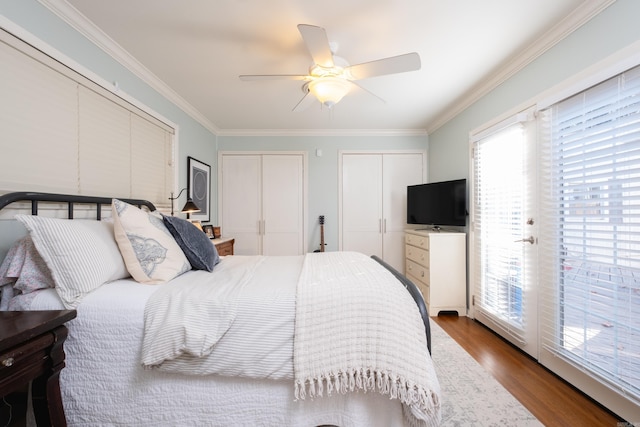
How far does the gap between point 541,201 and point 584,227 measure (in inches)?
14.8

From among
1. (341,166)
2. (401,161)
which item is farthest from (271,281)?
(401,161)

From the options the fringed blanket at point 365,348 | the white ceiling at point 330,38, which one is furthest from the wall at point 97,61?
the fringed blanket at point 365,348

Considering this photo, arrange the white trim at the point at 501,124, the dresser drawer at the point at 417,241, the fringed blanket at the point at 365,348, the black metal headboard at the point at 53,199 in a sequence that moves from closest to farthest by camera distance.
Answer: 1. the fringed blanket at the point at 365,348
2. the black metal headboard at the point at 53,199
3. the white trim at the point at 501,124
4. the dresser drawer at the point at 417,241

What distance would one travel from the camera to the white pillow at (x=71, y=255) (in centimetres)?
110

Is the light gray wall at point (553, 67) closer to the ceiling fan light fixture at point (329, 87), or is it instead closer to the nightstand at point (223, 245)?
the ceiling fan light fixture at point (329, 87)

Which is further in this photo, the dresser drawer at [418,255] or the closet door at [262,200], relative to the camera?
the closet door at [262,200]

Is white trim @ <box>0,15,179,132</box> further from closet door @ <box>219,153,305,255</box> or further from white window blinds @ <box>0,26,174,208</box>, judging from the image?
closet door @ <box>219,153,305,255</box>

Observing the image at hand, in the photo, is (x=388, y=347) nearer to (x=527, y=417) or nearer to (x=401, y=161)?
(x=527, y=417)

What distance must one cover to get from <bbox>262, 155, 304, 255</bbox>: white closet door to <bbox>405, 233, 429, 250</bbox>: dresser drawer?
165 centimetres

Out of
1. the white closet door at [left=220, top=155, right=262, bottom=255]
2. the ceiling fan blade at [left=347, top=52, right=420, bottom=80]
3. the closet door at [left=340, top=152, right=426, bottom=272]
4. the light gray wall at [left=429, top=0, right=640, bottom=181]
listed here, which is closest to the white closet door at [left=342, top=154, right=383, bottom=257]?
→ the closet door at [left=340, top=152, right=426, bottom=272]

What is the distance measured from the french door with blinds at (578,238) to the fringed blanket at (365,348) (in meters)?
1.29

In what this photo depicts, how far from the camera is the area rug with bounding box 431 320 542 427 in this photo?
4.58 feet

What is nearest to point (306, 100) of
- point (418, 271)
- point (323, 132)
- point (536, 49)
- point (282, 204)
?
point (323, 132)

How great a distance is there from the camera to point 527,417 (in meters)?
1.42
